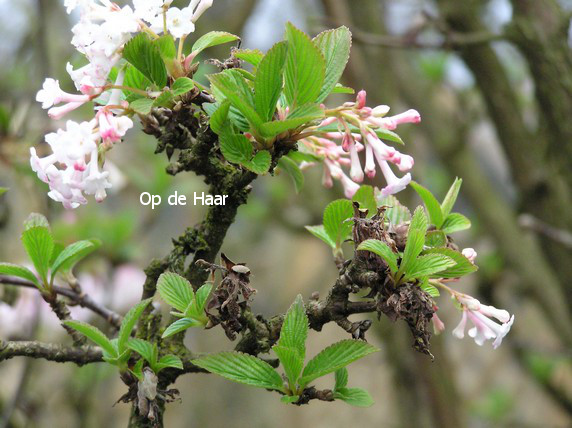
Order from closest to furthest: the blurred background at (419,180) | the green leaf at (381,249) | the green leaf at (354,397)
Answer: the green leaf at (381,249) → the green leaf at (354,397) → the blurred background at (419,180)

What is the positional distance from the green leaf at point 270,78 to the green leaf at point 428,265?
0.72 ft

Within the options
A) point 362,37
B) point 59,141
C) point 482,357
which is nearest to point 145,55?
point 59,141

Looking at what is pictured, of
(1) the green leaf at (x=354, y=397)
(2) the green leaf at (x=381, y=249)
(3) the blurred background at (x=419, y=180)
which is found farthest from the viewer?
(3) the blurred background at (x=419, y=180)

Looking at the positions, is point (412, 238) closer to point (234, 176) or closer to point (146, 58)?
point (234, 176)

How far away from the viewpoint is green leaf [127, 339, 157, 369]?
28.2 inches

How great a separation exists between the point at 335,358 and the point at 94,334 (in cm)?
26

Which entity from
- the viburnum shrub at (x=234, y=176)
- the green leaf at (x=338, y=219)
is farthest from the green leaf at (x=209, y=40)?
the green leaf at (x=338, y=219)

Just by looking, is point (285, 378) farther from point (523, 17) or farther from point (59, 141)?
point (523, 17)

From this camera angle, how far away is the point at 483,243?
9.68ft

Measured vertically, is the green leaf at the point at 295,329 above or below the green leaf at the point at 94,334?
above

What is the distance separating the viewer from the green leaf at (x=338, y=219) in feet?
2.54

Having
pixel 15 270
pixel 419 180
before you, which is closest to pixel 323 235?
pixel 15 270

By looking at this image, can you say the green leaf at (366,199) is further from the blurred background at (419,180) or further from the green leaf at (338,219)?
the blurred background at (419,180)

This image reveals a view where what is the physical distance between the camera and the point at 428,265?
67 cm
